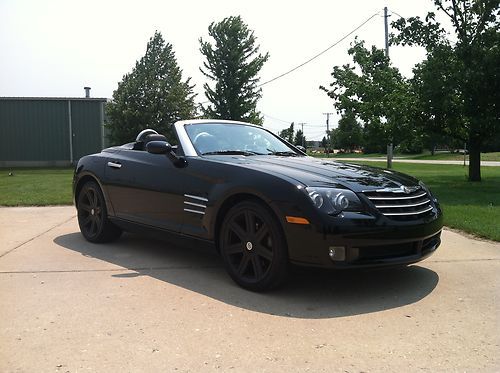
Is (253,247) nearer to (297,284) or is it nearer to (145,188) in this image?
(297,284)

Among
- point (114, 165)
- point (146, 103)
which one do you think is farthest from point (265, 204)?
point (146, 103)

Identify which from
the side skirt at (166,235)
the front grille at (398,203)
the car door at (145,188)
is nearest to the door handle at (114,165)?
the car door at (145,188)

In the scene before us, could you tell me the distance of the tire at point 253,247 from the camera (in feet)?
13.1

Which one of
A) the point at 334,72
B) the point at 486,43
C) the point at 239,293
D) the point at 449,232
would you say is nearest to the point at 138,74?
the point at 334,72

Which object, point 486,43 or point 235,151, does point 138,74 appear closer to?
point 486,43

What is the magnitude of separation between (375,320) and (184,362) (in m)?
1.41

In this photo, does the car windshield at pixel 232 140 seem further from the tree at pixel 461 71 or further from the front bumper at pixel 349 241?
the tree at pixel 461 71

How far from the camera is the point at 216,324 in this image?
3518 mm

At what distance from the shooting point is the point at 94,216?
6184 millimetres

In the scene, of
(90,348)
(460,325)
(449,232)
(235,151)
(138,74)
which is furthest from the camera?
(138,74)

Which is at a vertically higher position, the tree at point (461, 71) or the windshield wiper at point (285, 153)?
the tree at point (461, 71)

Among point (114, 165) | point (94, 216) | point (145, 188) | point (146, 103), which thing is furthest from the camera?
point (146, 103)

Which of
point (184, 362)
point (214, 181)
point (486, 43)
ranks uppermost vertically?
point (486, 43)

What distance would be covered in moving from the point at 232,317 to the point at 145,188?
2.06 metres
